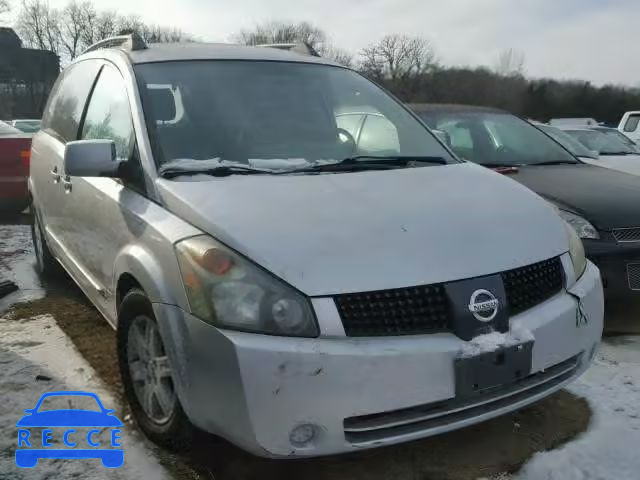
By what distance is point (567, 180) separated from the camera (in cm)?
447

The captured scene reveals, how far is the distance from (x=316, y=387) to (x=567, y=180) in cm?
328

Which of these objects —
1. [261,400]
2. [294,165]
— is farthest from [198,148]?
[261,400]

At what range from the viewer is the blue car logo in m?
2.45

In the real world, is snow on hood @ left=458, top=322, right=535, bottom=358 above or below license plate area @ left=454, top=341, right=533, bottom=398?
above

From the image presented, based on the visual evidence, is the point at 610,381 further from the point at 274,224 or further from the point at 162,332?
the point at 162,332

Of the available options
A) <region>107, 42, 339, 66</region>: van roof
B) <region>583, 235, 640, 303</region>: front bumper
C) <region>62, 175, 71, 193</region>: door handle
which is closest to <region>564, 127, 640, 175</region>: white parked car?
<region>583, 235, 640, 303</region>: front bumper

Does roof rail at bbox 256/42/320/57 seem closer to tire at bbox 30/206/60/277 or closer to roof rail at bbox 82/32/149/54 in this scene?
roof rail at bbox 82/32/149/54

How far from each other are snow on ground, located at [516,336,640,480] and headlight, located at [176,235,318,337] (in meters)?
1.12

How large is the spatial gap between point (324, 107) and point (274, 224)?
134 centimetres

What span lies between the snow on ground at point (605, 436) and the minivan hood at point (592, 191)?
3.07 feet

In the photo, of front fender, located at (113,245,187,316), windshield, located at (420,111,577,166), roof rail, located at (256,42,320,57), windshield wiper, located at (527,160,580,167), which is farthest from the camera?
windshield, located at (420,111,577,166)

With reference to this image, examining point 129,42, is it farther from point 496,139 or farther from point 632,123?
point 632,123

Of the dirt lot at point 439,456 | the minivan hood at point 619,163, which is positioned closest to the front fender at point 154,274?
the dirt lot at point 439,456

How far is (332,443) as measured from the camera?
77.4 inches
